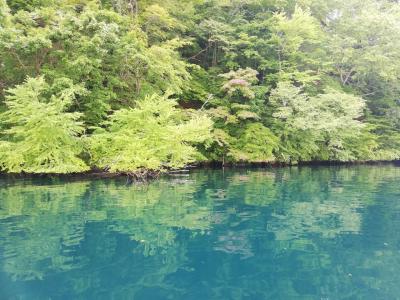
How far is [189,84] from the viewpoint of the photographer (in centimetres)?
2434

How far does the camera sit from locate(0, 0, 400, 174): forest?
16391mm

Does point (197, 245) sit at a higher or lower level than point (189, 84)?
lower

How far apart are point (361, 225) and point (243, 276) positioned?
483 cm

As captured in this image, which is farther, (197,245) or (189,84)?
(189,84)

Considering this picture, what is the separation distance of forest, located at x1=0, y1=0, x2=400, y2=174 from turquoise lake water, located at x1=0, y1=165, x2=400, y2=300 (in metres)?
3.75

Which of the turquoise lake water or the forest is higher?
the forest

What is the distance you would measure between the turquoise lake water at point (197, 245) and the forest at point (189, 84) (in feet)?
12.3

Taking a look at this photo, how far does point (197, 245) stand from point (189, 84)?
17.9 meters

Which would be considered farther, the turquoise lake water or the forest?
the forest

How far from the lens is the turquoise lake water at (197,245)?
546 centimetres

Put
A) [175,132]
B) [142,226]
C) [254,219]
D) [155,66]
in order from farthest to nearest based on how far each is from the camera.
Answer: [155,66] < [175,132] < [254,219] < [142,226]

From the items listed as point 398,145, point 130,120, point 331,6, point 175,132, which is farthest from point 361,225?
point 331,6

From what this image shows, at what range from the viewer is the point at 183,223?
30.7 feet

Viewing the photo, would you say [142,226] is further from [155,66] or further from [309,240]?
[155,66]
